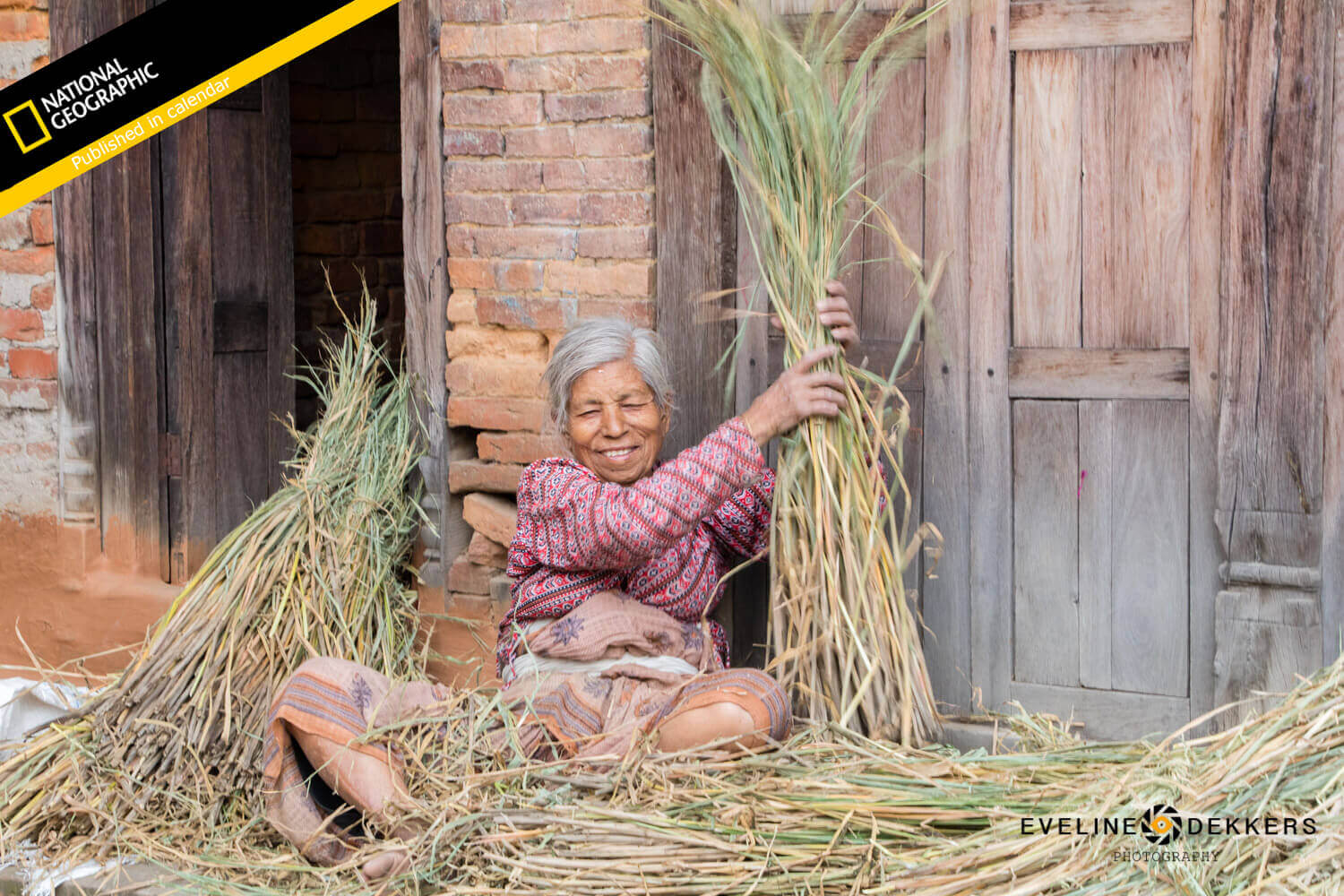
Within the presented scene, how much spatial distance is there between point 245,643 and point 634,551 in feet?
3.32

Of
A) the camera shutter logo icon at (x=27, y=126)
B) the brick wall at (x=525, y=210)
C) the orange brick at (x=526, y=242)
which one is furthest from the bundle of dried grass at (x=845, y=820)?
the camera shutter logo icon at (x=27, y=126)

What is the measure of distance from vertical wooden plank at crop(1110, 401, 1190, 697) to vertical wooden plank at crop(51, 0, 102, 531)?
117 inches

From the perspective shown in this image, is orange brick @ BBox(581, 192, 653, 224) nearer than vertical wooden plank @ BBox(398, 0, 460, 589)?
Yes

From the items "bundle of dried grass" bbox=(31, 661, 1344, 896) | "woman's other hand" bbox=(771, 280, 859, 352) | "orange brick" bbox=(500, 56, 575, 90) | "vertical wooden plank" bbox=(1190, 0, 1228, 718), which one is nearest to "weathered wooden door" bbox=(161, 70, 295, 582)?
"orange brick" bbox=(500, 56, 575, 90)

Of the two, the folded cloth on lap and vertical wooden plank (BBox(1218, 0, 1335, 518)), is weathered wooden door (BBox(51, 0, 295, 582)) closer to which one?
the folded cloth on lap

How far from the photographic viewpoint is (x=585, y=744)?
2725 mm

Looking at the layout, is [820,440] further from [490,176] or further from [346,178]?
[346,178]

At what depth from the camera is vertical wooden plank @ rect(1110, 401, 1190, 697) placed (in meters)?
2.82

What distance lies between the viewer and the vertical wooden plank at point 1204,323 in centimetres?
271

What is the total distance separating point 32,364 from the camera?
4105 millimetres

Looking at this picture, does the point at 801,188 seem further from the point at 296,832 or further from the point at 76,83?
the point at 76,83

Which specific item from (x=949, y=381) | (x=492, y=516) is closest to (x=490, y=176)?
(x=492, y=516)

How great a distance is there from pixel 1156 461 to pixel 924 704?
2.31 ft

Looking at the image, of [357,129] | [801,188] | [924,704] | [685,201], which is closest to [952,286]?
[801,188]
